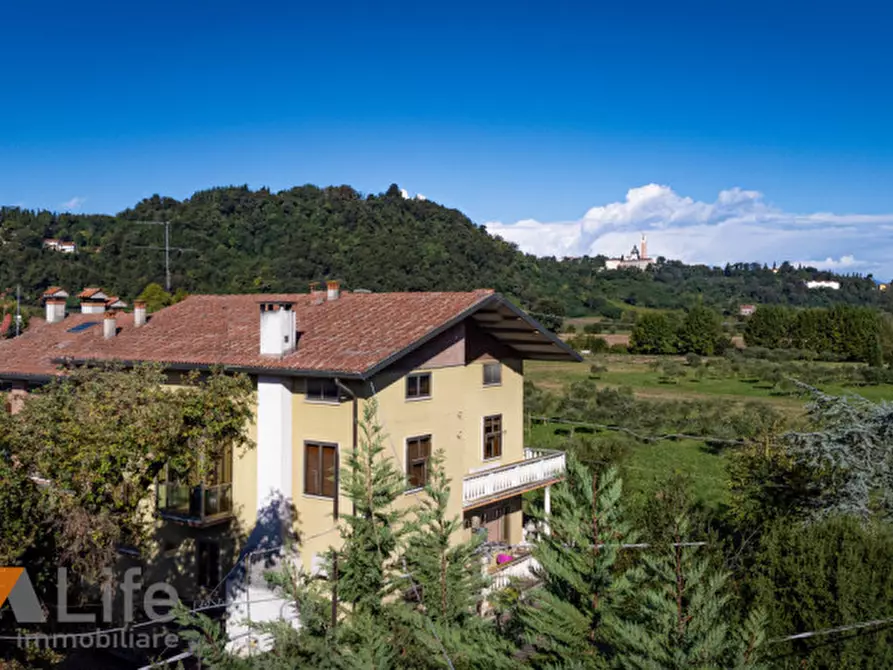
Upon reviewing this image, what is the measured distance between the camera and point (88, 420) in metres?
11.1

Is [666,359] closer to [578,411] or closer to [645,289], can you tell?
[578,411]

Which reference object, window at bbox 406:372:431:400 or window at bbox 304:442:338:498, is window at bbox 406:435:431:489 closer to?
window at bbox 406:372:431:400

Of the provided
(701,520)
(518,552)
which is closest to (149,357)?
(518,552)

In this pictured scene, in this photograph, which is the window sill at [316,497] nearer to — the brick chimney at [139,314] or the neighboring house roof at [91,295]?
the brick chimney at [139,314]

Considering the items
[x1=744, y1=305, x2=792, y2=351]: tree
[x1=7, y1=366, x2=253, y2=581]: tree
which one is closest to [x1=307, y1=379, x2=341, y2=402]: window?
[x1=7, y1=366, x2=253, y2=581]: tree

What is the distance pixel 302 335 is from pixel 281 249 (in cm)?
5875

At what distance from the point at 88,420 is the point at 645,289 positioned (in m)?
133

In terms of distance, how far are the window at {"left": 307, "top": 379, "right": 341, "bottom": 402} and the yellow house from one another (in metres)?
0.02

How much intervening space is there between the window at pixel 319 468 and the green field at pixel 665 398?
10393mm

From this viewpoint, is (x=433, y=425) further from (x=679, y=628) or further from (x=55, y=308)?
(x=55, y=308)

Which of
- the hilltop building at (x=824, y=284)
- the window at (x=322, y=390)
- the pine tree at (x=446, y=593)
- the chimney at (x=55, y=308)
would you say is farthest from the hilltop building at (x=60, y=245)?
the hilltop building at (x=824, y=284)

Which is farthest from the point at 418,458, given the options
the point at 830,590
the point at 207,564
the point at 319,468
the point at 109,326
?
the point at 109,326

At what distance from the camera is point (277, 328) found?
1608cm

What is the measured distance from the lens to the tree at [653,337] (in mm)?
86875
